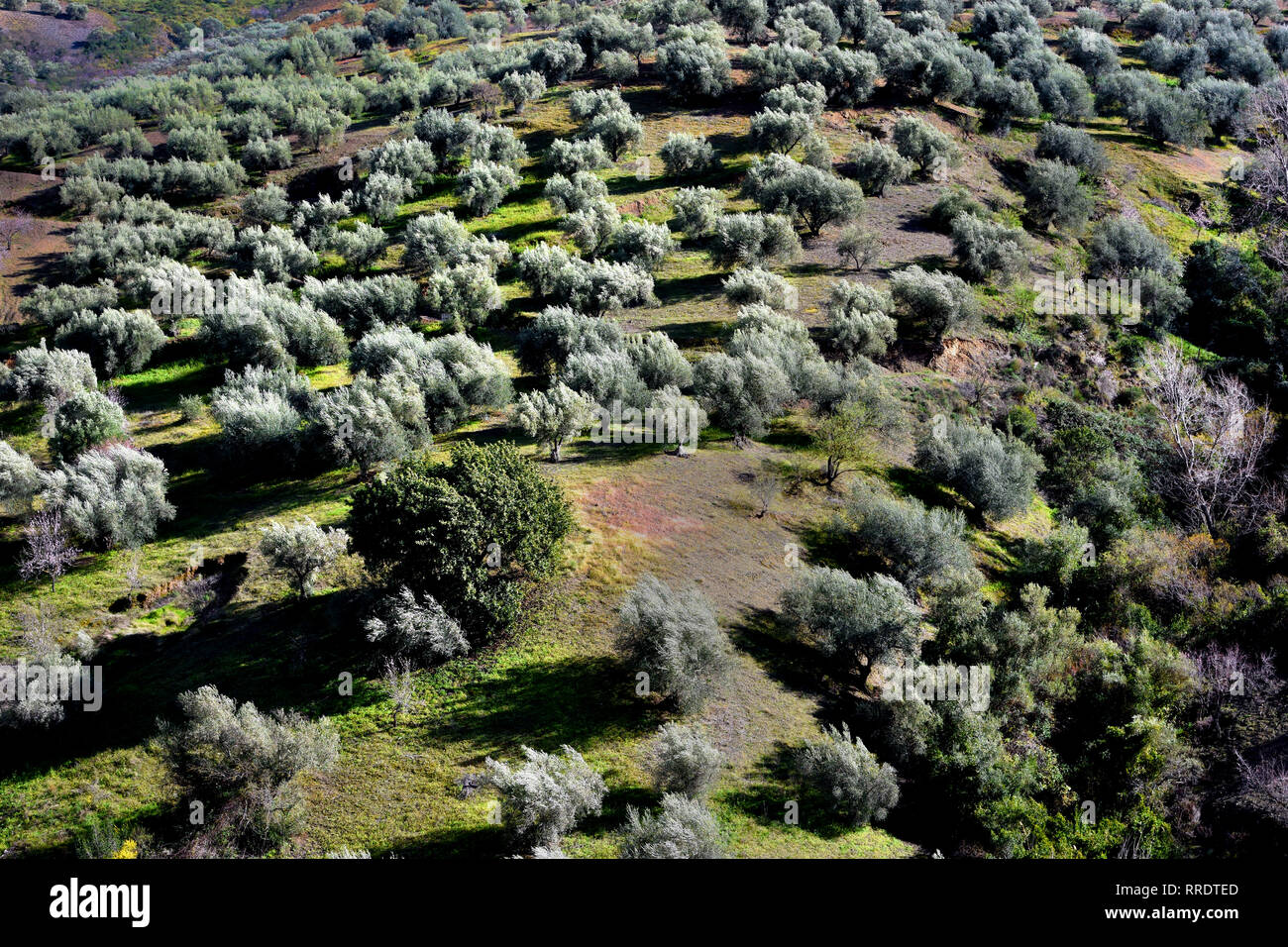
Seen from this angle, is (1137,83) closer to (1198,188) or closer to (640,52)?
(1198,188)

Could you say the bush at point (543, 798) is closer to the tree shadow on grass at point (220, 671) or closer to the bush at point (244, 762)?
the bush at point (244, 762)

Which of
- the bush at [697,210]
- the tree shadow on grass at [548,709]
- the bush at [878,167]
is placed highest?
the bush at [878,167]

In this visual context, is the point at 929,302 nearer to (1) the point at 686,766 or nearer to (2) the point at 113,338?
A: (1) the point at 686,766

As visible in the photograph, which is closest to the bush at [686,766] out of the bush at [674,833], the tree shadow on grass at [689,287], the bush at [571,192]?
the bush at [674,833]

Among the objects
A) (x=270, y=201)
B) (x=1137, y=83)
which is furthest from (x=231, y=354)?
(x=1137, y=83)

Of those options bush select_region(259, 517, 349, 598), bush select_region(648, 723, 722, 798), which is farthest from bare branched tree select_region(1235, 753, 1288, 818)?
bush select_region(259, 517, 349, 598)

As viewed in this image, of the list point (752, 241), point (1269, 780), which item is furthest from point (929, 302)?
point (1269, 780)

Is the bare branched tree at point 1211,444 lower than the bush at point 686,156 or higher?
lower
